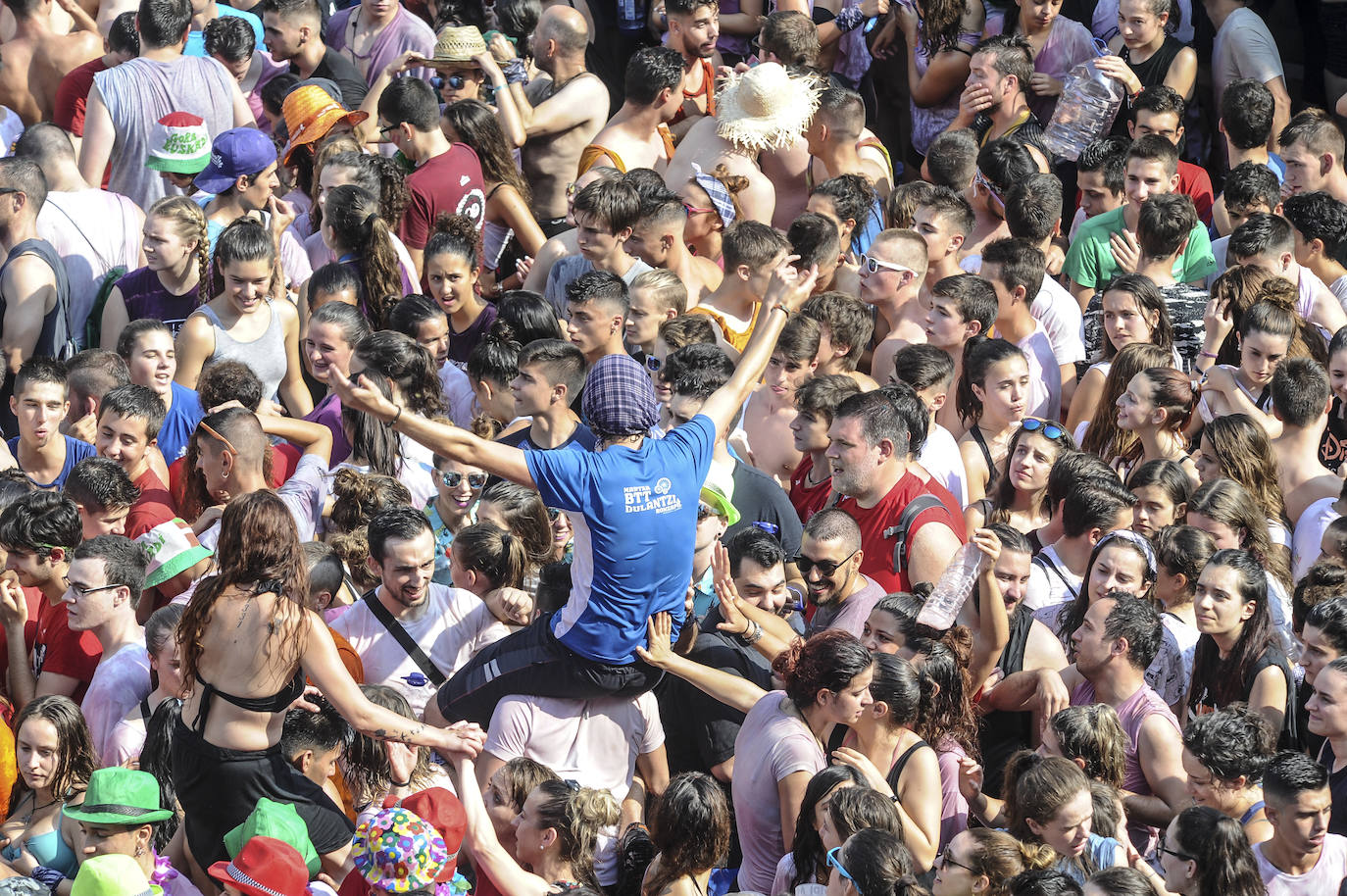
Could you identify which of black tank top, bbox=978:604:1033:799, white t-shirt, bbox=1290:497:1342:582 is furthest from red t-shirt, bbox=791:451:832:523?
white t-shirt, bbox=1290:497:1342:582

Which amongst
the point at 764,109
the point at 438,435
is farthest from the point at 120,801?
the point at 764,109

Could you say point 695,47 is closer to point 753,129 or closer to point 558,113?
point 558,113

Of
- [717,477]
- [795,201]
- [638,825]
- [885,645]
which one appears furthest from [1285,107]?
[638,825]

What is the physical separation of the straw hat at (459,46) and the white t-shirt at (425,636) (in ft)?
13.2

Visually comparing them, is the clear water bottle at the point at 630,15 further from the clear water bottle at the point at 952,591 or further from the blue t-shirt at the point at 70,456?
the clear water bottle at the point at 952,591

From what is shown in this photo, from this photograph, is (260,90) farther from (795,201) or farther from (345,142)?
(795,201)

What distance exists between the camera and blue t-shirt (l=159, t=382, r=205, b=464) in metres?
7.05

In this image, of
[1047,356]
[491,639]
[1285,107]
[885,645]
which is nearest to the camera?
[885,645]

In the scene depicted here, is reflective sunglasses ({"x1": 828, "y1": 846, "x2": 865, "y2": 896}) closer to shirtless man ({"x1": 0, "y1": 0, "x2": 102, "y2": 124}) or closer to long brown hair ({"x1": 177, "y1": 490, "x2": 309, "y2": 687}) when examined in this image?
long brown hair ({"x1": 177, "y1": 490, "x2": 309, "y2": 687})

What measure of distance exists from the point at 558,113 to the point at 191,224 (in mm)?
2224

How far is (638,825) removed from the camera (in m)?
5.15

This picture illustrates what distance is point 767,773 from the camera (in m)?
5.13

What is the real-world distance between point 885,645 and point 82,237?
442 cm

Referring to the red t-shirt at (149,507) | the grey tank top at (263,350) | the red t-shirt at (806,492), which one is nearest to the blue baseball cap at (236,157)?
the grey tank top at (263,350)
